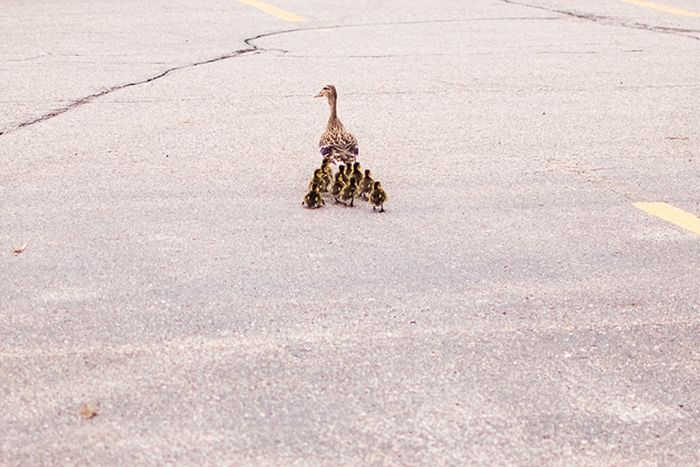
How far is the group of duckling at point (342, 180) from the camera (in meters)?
7.87

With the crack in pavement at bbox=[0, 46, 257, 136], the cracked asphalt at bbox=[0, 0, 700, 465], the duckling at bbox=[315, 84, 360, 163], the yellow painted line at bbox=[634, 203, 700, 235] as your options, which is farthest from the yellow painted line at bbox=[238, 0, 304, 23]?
the yellow painted line at bbox=[634, 203, 700, 235]

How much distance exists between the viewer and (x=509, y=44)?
14.0m

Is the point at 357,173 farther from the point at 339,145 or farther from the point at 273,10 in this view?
the point at 273,10

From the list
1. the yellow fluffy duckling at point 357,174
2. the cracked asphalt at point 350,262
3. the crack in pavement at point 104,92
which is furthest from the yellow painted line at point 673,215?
the crack in pavement at point 104,92

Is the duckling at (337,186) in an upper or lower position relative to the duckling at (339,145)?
lower

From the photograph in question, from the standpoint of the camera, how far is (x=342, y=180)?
7922 millimetres

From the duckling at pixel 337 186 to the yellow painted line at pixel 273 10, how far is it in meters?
7.86

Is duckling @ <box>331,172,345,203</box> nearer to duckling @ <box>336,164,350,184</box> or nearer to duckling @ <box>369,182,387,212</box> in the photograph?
duckling @ <box>336,164,350,184</box>

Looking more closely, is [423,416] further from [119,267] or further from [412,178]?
[412,178]

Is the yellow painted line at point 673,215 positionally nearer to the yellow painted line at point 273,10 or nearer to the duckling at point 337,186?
the duckling at point 337,186

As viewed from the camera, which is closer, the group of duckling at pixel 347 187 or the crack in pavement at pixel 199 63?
the group of duckling at pixel 347 187

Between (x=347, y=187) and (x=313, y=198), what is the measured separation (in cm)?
23

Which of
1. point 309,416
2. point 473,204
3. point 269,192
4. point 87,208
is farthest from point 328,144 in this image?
point 309,416

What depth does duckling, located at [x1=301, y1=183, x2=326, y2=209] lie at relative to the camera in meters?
7.88
